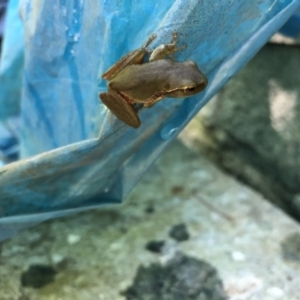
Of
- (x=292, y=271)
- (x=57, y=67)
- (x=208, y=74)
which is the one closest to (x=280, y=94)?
(x=208, y=74)

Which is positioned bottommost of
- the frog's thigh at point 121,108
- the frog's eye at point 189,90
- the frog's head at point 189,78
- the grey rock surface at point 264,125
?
the grey rock surface at point 264,125

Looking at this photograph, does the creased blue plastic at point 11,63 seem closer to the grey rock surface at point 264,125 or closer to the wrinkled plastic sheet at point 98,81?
the wrinkled plastic sheet at point 98,81

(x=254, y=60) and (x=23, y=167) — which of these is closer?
(x=23, y=167)

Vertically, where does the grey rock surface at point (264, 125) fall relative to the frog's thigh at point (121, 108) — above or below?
below

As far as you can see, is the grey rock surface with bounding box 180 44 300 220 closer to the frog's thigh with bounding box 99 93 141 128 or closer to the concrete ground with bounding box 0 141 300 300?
the concrete ground with bounding box 0 141 300 300

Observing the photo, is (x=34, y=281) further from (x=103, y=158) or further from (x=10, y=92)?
(x=10, y=92)

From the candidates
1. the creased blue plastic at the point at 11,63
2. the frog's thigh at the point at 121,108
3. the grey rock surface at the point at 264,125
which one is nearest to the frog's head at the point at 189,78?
the frog's thigh at the point at 121,108

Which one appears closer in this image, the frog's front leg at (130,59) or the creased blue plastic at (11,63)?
the frog's front leg at (130,59)
